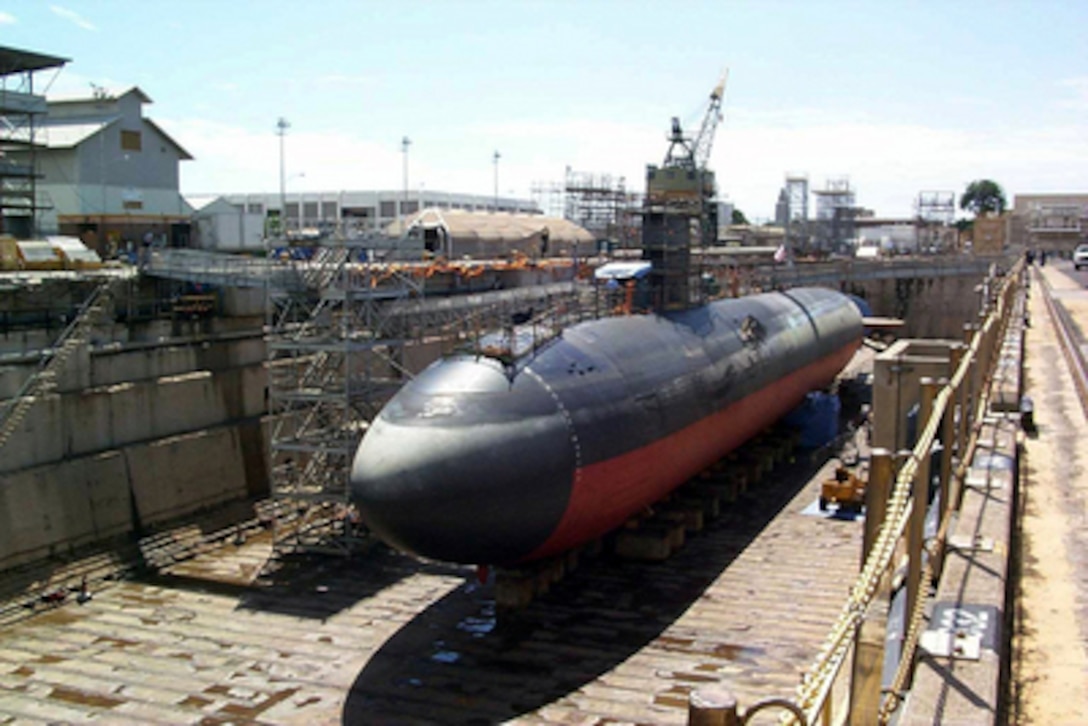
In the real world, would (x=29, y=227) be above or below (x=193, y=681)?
above

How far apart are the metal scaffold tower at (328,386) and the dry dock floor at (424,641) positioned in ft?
5.25

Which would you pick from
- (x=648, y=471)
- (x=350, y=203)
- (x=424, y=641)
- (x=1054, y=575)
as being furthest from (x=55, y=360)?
(x=350, y=203)

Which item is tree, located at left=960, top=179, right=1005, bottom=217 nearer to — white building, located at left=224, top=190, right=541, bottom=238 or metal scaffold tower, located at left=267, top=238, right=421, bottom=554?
white building, located at left=224, top=190, right=541, bottom=238

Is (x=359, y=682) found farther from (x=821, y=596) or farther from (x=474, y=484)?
(x=821, y=596)

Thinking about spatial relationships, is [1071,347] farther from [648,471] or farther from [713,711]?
[713,711]

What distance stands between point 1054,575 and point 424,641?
39.6 ft

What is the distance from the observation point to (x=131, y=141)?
54031 millimetres

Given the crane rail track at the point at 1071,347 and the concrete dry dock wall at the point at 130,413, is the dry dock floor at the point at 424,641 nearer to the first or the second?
the concrete dry dock wall at the point at 130,413

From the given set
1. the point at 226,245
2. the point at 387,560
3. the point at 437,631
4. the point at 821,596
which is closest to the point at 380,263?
the point at 387,560

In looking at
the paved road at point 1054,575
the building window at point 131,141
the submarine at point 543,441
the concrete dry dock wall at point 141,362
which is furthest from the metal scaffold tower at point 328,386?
the building window at point 131,141

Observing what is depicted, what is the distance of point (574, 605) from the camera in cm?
1983

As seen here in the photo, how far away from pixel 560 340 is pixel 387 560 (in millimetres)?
7775

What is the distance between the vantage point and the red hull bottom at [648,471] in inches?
724

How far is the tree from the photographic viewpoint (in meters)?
188
